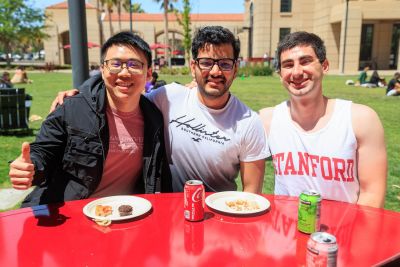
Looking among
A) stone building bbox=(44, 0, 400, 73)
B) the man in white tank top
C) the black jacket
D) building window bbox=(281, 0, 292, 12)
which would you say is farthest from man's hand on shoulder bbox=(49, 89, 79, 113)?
building window bbox=(281, 0, 292, 12)

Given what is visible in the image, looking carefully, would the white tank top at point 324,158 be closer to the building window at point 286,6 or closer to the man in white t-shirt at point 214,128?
the man in white t-shirt at point 214,128

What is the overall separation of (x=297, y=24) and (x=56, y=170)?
47.3m

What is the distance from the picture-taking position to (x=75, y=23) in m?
4.05

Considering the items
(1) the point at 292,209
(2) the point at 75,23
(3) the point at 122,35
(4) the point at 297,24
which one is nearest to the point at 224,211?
(1) the point at 292,209

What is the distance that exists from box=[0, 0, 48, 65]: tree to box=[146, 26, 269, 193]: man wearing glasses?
52.1 metres

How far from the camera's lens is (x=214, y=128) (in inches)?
122

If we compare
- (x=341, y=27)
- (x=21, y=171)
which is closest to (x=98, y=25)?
(x=341, y=27)

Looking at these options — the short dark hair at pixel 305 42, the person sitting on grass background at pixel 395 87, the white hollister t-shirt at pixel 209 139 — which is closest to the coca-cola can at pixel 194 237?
the white hollister t-shirt at pixel 209 139

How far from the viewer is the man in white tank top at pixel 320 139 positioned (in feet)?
8.91

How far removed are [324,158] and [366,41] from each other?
4228 centimetres

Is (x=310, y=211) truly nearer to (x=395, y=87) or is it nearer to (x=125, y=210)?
(x=125, y=210)

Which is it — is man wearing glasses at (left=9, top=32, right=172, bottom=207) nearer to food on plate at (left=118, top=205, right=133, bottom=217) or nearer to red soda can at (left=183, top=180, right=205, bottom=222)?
food on plate at (left=118, top=205, right=133, bottom=217)

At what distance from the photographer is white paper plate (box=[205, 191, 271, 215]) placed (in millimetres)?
2217

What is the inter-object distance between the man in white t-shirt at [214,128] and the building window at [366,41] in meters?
41.6
